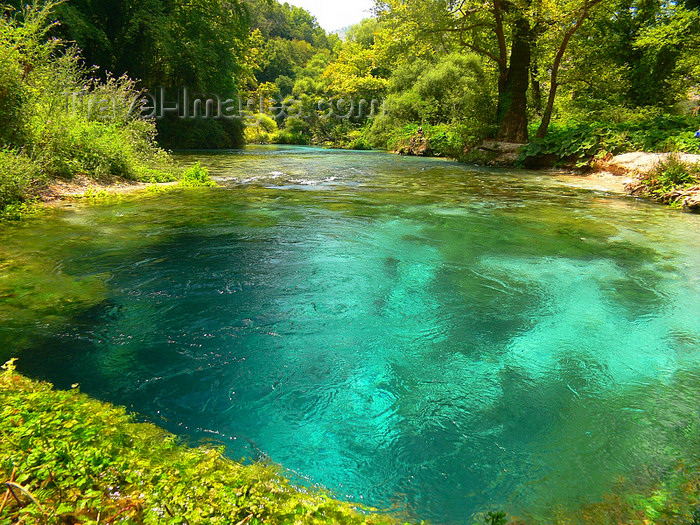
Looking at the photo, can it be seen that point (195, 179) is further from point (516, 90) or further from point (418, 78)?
point (418, 78)

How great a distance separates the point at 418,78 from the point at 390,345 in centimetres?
3265

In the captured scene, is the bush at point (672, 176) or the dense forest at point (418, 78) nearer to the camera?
the dense forest at point (418, 78)

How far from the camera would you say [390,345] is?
2988 millimetres

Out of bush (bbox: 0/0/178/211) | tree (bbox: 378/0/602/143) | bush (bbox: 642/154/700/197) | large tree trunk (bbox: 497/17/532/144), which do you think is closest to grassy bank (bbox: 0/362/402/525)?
bush (bbox: 0/0/178/211)

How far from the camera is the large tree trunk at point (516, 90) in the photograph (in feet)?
52.6

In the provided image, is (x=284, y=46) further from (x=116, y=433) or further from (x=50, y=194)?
(x=116, y=433)

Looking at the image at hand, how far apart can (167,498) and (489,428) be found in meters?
1.57

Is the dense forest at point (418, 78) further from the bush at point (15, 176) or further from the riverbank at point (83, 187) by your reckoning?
the riverbank at point (83, 187)

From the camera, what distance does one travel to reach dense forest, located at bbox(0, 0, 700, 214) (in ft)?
23.9

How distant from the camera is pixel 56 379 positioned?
238cm

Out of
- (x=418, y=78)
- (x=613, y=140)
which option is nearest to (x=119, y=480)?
(x=613, y=140)

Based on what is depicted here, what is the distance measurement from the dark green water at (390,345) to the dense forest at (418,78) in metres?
2.52

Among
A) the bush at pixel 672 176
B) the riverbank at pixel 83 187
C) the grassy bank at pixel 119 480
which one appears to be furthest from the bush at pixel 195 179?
the bush at pixel 672 176

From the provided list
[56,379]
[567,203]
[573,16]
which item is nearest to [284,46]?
[573,16]
